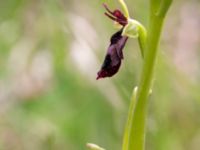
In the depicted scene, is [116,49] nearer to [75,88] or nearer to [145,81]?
[145,81]

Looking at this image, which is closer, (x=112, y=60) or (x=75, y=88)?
(x=112, y=60)

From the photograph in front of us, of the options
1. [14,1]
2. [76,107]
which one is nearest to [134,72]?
[76,107]

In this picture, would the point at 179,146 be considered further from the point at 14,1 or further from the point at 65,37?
the point at 14,1

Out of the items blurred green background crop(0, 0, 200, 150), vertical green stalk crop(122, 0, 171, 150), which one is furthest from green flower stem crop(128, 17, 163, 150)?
blurred green background crop(0, 0, 200, 150)

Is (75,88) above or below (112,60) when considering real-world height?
below

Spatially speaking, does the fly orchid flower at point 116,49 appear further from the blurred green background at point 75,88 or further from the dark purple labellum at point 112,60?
the blurred green background at point 75,88

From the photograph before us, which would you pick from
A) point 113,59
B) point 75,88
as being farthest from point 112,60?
point 75,88
